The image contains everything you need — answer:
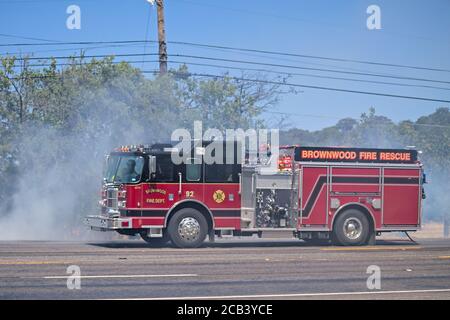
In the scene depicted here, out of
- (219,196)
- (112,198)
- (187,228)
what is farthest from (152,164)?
(219,196)

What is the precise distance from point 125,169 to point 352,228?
6415 millimetres

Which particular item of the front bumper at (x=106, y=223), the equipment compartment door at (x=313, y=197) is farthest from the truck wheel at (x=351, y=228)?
the front bumper at (x=106, y=223)

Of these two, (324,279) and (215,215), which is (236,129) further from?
(324,279)

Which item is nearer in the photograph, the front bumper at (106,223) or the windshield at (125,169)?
the front bumper at (106,223)

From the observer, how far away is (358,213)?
20812 mm

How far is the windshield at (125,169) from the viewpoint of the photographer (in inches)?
737

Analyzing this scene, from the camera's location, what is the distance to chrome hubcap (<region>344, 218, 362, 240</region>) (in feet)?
67.6

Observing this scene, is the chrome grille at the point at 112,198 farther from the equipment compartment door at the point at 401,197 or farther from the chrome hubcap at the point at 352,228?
the equipment compartment door at the point at 401,197

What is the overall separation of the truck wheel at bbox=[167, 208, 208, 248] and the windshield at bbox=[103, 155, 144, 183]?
1389 mm

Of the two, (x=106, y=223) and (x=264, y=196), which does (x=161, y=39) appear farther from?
(x=106, y=223)

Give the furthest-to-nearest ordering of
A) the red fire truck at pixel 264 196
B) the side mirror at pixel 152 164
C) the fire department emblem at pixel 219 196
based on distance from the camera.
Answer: the fire department emblem at pixel 219 196, the red fire truck at pixel 264 196, the side mirror at pixel 152 164

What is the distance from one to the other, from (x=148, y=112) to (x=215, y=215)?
1456 cm

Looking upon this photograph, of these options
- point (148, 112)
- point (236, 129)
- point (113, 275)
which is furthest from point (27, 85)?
point (113, 275)

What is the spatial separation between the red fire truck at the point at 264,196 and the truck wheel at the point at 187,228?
0.02 meters
